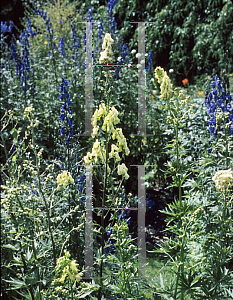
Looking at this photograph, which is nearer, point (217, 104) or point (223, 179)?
point (223, 179)

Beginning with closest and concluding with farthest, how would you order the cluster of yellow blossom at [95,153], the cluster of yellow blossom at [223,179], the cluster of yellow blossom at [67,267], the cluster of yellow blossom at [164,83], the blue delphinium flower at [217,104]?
the cluster of yellow blossom at [67,267] < the cluster of yellow blossom at [95,153] < the cluster of yellow blossom at [223,179] < the cluster of yellow blossom at [164,83] < the blue delphinium flower at [217,104]

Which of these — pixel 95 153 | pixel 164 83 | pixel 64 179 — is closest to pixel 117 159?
pixel 95 153

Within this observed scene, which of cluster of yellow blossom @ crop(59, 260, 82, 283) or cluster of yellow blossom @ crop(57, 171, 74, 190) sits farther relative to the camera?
cluster of yellow blossom @ crop(57, 171, 74, 190)

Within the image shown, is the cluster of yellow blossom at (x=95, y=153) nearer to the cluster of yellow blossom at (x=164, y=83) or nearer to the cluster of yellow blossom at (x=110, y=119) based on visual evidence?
the cluster of yellow blossom at (x=110, y=119)

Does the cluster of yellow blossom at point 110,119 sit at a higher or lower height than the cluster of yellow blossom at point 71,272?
higher

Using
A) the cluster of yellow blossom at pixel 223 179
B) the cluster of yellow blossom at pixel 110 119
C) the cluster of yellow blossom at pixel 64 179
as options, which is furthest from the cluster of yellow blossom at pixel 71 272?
the cluster of yellow blossom at pixel 223 179

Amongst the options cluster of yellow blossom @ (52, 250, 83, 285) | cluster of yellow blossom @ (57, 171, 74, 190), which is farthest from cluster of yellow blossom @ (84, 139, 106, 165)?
cluster of yellow blossom @ (52, 250, 83, 285)

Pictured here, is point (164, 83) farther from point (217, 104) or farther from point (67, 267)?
point (217, 104)

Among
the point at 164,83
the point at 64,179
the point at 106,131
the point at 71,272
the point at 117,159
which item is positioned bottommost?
the point at 71,272

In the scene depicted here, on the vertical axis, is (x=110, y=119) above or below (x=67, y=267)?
above

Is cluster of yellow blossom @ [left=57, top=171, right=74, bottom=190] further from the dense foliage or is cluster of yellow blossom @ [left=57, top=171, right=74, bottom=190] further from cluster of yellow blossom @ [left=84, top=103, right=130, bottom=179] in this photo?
cluster of yellow blossom @ [left=84, top=103, right=130, bottom=179]

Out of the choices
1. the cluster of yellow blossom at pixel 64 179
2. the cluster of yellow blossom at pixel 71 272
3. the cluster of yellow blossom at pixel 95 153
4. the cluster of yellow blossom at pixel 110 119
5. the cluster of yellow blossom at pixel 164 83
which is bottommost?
the cluster of yellow blossom at pixel 71 272

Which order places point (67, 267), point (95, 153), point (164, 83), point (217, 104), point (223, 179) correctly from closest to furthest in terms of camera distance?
point (67, 267)
point (95, 153)
point (223, 179)
point (164, 83)
point (217, 104)

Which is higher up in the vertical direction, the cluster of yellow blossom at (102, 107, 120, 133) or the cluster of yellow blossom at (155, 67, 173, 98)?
the cluster of yellow blossom at (155, 67, 173, 98)
